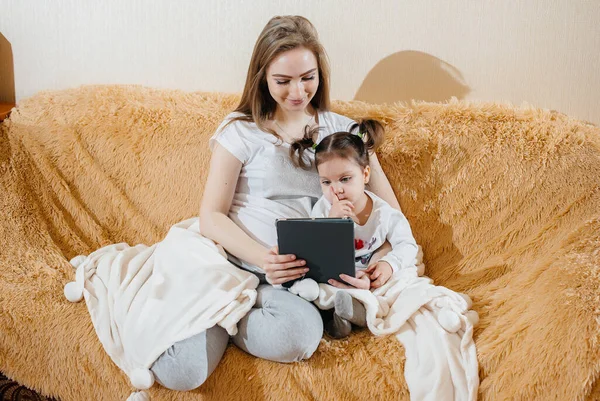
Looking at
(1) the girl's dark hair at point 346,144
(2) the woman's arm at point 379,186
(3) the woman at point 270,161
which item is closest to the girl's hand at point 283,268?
(3) the woman at point 270,161

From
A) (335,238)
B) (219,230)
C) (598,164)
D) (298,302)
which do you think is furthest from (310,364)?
(598,164)

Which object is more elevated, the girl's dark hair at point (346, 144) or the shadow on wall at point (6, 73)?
the girl's dark hair at point (346, 144)

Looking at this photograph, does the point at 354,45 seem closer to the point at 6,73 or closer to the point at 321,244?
the point at 321,244

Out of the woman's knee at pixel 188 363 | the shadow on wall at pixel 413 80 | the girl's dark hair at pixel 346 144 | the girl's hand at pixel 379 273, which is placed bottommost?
the woman's knee at pixel 188 363

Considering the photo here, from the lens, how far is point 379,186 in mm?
1738

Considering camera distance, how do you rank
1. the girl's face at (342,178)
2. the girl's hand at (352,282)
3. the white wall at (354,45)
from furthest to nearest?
the white wall at (354,45)
the girl's face at (342,178)
the girl's hand at (352,282)

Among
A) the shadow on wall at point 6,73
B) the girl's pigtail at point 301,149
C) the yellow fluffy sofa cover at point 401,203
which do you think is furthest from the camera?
the shadow on wall at point 6,73

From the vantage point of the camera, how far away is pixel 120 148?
1.98 m

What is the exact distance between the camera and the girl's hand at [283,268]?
144 cm

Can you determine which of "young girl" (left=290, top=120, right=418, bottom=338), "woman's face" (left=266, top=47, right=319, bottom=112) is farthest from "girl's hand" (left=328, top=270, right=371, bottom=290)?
"woman's face" (left=266, top=47, right=319, bottom=112)

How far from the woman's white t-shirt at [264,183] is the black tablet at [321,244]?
0.21 metres

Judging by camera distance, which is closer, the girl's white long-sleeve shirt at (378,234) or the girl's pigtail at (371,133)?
the girl's white long-sleeve shirt at (378,234)

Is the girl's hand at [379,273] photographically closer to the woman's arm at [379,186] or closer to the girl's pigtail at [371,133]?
the woman's arm at [379,186]

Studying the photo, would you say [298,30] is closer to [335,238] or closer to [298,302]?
[335,238]
